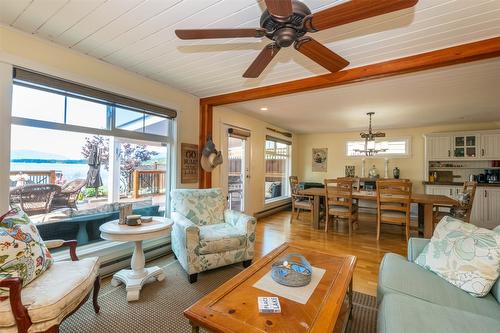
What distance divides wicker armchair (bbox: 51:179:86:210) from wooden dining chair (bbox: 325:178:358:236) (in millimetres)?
3664

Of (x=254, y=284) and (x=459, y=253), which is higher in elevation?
(x=459, y=253)

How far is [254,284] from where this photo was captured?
1498 millimetres

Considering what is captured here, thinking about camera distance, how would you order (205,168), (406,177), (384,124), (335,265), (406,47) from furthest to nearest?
1. (406,177)
2. (384,124)
3. (205,168)
4. (406,47)
5. (335,265)

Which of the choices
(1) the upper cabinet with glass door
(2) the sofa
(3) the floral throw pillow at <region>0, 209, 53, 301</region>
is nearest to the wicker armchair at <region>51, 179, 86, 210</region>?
(3) the floral throw pillow at <region>0, 209, 53, 301</region>

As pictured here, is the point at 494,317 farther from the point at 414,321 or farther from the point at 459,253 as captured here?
the point at 414,321

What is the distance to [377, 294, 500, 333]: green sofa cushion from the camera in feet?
3.72

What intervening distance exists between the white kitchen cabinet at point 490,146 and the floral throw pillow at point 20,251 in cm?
721

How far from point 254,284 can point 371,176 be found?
5.66 meters

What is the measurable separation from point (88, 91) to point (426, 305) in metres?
3.26

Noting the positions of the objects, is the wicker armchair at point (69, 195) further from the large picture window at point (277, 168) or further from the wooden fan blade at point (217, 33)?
the large picture window at point (277, 168)

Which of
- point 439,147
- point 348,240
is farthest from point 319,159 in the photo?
point 348,240

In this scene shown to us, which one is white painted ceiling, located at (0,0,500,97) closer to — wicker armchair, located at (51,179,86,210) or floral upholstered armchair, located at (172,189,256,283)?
wicker armchair, located at (51,179,86,210)

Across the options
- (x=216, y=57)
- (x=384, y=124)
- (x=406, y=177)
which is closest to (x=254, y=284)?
(x=216, y=57)

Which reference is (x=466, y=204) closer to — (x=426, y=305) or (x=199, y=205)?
(x=426, y=305)
